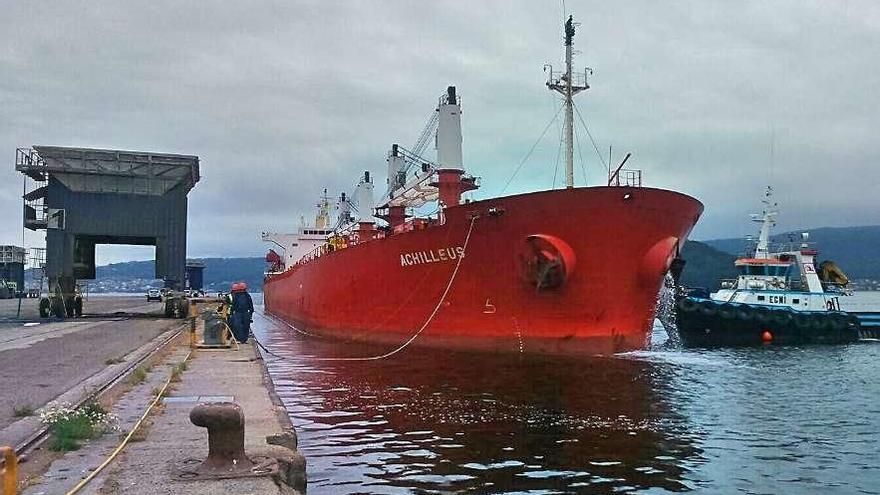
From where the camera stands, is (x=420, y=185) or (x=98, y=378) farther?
(x=420, y=185)

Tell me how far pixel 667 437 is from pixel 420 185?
15.3 meters

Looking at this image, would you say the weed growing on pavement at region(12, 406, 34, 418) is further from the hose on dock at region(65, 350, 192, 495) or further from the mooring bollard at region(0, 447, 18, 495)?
the mooring bollard at region(0, 447, 18, 495)

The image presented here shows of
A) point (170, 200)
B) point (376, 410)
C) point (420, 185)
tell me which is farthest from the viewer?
point (170, 200)

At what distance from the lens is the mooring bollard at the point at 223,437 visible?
16.6 ft

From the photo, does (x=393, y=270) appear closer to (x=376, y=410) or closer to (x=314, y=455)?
(x=376, y=410)

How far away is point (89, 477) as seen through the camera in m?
4.84

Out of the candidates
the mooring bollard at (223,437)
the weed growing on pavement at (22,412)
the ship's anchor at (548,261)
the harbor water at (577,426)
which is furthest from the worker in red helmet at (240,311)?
the mooring bollard at (223,437)

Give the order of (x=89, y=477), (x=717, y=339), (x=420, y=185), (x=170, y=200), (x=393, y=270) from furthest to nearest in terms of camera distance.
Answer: (x=170, y=200) < (x=717, y=339) < (x=420, y=185) < (x=393, y=270) < (x=89, y=477)

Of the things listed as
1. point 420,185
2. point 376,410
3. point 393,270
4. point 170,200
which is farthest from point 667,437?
point 170,200

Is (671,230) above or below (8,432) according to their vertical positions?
above

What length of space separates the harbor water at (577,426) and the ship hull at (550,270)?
29.5 inches

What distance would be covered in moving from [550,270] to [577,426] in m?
6.60

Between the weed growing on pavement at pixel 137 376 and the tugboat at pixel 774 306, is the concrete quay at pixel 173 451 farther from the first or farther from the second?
the tugboat at pixel 774 306

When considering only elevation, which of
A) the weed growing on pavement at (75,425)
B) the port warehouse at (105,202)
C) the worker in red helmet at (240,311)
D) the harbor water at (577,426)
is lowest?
the harbor water at (577,426)
